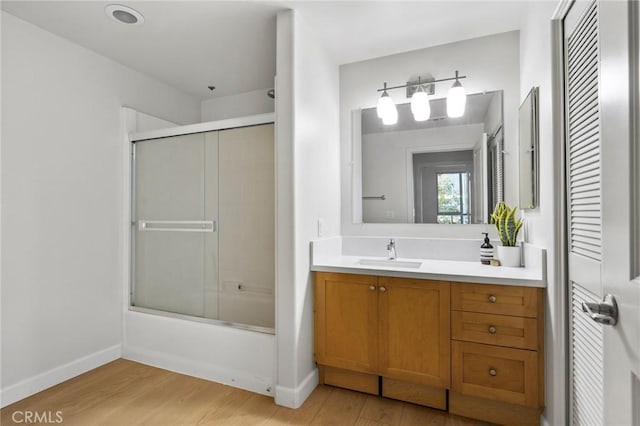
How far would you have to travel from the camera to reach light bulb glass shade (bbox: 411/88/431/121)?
2.38m

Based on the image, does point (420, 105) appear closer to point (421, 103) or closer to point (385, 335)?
point (421, 103)

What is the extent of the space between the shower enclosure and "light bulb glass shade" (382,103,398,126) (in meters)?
0.90

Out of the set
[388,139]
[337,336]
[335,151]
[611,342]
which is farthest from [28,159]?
[611,342]

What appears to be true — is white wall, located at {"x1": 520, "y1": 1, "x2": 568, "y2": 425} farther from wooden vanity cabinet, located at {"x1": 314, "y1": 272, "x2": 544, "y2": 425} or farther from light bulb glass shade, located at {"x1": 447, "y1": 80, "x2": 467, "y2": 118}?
light bulb glass shade, located at {"x1": 447, "y1": 80, "x2": 467, "y2": 118}

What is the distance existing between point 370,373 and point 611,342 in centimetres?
142

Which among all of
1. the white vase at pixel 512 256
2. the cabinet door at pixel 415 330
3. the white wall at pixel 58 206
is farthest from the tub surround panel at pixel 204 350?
the white vase at pixel 512 256

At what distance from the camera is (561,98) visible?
1.44m

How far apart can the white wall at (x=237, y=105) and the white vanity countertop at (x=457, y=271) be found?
1749 millimetres

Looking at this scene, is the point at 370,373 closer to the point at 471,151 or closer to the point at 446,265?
the point at 446,265

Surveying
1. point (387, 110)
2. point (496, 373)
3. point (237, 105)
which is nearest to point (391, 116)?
point (387, 110)

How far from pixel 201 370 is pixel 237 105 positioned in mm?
2458

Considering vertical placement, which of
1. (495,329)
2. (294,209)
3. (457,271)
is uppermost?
(294,209)

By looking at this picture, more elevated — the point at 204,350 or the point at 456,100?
the point at 456,100

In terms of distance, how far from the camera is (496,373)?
168cm
